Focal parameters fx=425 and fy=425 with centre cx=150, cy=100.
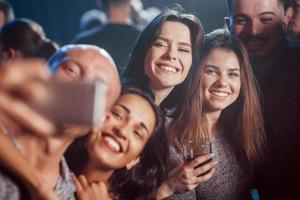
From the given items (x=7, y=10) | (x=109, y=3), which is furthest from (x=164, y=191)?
(x=7, y=10)

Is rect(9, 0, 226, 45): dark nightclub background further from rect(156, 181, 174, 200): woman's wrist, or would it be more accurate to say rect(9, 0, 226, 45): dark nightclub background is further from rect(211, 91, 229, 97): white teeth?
rect(156, 181, 174, 200): woman's wrist

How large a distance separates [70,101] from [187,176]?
0.66 meters

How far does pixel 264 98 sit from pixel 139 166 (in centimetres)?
65

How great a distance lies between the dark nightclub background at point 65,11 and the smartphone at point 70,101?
0.82ft

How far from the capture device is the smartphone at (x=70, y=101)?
1.32 m

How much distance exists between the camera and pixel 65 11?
1594 millimetres

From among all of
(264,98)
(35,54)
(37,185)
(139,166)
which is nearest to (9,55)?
(35,54)

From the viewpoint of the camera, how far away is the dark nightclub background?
152 cm

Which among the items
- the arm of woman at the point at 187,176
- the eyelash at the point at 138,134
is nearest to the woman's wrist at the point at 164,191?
the arm of woman at the point at 187,176

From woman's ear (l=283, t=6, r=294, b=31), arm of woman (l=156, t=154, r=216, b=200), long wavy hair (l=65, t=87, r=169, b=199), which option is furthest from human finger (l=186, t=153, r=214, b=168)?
woman's ear (l=283, t=6, r=294, b=31)

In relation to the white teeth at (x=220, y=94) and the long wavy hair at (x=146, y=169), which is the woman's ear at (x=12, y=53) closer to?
the long wavy hair at (x=146, y=169)

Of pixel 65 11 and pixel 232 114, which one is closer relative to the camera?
pixel 65 11

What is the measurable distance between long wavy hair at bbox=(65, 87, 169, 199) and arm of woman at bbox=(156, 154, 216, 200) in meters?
0.04

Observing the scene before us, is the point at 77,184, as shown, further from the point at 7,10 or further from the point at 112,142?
the point at 7,10
